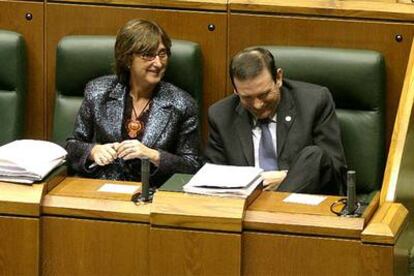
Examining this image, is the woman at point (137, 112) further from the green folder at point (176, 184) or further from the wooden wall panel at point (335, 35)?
the green folder at point (176, 184)

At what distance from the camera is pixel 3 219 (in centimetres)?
188

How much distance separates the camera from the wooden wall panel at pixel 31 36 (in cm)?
264

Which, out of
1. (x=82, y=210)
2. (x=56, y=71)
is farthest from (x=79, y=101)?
(x=82, y=210)

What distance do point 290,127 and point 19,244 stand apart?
2.20 feet

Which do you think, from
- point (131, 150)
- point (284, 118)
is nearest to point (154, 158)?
point (131, 150)

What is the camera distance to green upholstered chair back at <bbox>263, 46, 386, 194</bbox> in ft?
7.88

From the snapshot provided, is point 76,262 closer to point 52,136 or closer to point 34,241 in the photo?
point 34,241

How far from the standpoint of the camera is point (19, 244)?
6.16 feet

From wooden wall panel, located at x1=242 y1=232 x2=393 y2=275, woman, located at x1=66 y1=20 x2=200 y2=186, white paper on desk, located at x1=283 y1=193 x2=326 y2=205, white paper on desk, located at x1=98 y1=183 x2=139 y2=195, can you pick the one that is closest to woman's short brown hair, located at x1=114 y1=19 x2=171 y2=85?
woman, located at x1=66 y1=20 x2=200 y2=186

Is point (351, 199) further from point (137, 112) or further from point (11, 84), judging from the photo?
point (11, 84)

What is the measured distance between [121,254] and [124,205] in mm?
79

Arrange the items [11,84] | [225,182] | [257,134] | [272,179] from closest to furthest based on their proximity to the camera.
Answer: [225,182] → [272,179] → [257,134] → [11,84]

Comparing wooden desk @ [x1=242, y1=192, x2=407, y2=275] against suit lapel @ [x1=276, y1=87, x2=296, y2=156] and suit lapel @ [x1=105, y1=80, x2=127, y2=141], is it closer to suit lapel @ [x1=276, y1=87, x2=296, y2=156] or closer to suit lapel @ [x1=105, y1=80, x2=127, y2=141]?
suit lapel @ [x1=276, y1=87, x2=296, y2=156]

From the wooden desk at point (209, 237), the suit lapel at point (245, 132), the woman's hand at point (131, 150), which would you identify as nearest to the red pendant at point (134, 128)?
the woman's hand at point (131, 150)
